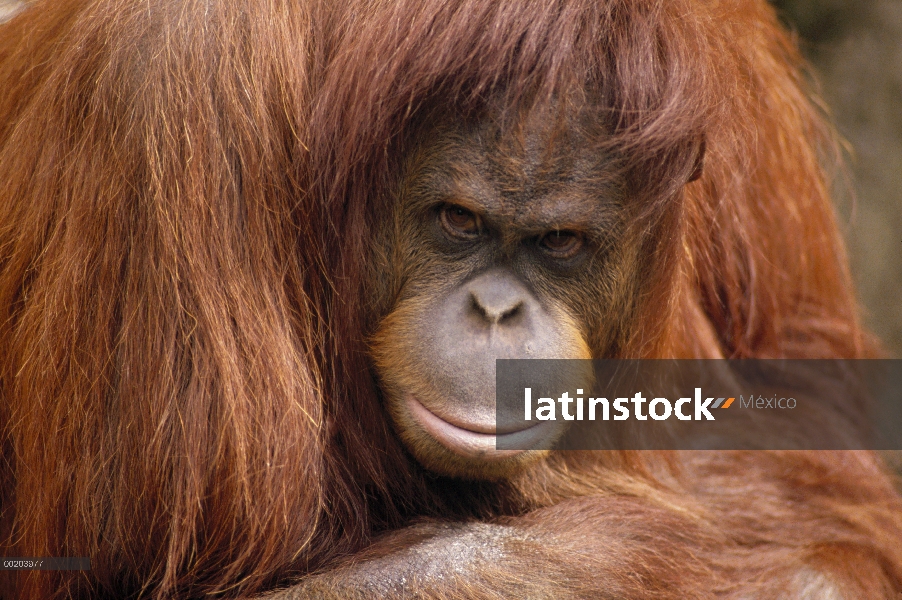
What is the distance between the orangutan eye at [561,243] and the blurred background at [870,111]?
2.69m

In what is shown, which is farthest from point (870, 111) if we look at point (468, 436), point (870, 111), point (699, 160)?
point (468, 436)

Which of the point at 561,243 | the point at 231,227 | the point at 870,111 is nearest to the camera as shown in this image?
the point at 231,227

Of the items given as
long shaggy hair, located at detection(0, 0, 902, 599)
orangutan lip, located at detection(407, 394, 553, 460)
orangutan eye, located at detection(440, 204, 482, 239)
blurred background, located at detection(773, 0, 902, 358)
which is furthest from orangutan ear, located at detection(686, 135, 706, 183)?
blurred background, located at detection(773, 0, 902, 358)

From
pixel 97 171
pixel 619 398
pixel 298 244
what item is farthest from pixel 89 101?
pixel 619 398

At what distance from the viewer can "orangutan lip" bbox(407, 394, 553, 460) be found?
171 cm

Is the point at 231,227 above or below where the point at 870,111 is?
below

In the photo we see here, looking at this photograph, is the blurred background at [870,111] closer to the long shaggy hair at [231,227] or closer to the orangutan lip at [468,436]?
the long shaggy hair at [231,227]

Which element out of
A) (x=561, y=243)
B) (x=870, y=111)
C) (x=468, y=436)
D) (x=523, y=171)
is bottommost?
(x=468, y=436)

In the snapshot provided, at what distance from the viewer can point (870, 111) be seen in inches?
164

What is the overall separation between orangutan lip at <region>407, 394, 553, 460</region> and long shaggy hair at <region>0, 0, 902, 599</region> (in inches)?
6.5

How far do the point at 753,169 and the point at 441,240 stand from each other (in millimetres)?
1172

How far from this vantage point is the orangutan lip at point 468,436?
1705 mm

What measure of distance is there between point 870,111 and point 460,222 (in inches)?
121

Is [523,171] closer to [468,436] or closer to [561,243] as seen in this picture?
[561,243]
